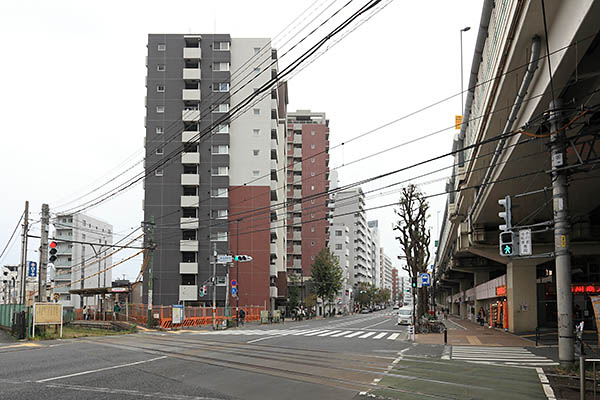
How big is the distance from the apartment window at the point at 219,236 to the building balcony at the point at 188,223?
2200 millimetres

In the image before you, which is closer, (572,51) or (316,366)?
(572,51)

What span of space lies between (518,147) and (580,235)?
15.7m

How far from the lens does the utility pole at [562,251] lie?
1402 centimetres

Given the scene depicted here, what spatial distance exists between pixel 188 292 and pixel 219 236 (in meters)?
7.21

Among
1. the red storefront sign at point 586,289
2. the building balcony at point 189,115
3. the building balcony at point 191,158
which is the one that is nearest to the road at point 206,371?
the red storefront sign at point 586,289

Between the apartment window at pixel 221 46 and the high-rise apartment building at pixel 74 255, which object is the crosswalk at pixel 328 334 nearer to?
the apartment window at pixel 221 46

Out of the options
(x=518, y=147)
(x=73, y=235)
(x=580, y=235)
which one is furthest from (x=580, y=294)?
(x=73, y=235)

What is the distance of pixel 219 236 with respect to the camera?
194 feet

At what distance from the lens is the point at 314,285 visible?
248ft

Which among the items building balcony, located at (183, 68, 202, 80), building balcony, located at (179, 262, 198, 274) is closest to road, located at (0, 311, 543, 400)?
building balcony, located at (179, 262, 198, 274)

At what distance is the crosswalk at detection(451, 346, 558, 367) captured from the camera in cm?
1689

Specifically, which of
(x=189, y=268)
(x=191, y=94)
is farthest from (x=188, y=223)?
(x=191, y=94)

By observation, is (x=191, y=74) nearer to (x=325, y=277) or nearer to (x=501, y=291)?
(x=325, y=277)

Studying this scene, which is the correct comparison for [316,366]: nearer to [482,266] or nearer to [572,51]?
[572,51]
